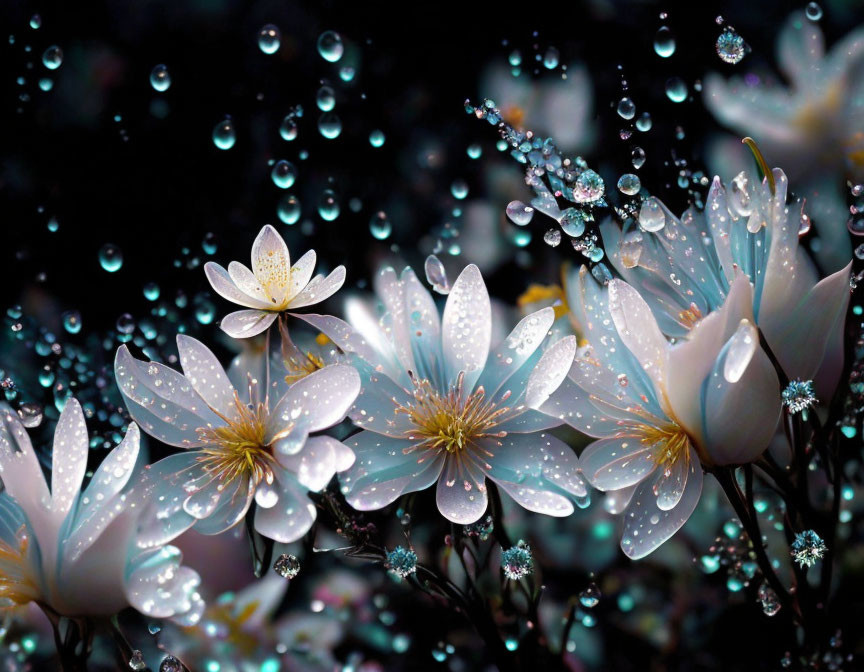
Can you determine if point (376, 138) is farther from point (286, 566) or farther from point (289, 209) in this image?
point (286, 566)

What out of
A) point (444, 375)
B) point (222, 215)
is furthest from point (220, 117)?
point (444, 375)

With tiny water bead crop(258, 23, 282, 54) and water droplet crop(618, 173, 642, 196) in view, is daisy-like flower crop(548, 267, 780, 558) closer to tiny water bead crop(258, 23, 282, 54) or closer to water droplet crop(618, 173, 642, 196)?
water droplet crop(618, 173, 642, 196)

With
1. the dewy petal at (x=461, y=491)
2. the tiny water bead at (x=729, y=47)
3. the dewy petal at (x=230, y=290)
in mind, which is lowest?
the dewy petal at (x=461, y=491)

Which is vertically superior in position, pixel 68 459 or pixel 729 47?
pixel 729 47

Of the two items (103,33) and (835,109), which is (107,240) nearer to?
(103,33)

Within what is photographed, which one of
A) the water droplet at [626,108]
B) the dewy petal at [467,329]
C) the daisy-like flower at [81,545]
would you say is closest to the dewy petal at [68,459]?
the daisy-like flower at [81,545]

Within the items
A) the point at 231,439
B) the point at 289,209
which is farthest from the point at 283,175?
the point at 231,439

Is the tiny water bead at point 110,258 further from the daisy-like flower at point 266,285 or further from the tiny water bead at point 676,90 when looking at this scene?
the tiny water bead at point 676,90
